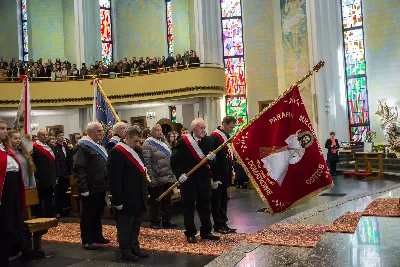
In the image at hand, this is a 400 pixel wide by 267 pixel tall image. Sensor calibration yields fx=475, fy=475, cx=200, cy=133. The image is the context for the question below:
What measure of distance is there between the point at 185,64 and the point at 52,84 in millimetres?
6565

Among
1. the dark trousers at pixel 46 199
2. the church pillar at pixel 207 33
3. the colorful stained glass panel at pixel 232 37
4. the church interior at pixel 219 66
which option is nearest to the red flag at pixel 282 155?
the dark trousers at pixel 46 199

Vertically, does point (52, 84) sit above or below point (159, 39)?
below

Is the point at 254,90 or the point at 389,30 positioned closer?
the point at 389,30

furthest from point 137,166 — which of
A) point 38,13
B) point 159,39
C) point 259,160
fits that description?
point 38,13

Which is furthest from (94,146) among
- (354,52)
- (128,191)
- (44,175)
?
(354,52)

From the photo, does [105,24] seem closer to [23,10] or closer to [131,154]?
[23,10]

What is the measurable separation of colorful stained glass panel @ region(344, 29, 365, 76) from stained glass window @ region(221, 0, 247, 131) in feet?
17.6

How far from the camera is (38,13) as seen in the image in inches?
1089

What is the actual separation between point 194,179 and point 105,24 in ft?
75.3

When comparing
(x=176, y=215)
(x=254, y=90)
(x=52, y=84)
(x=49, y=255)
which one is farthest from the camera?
(x=254, y=90)

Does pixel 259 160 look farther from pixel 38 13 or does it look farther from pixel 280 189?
pixel 38 13

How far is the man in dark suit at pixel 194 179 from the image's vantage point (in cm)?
676

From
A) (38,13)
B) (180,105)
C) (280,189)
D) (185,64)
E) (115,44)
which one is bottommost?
(280,189)

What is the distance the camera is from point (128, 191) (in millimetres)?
6070
